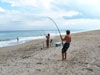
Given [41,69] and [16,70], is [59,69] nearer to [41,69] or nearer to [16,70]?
[41,69]

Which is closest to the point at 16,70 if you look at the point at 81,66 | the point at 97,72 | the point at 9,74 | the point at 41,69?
the point at 9,74

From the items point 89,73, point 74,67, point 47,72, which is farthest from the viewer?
point 74,67

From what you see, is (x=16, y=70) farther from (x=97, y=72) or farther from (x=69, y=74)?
(x=97, y=72)

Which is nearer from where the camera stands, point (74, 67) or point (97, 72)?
point (97, 72)

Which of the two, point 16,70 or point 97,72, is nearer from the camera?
point 97,72

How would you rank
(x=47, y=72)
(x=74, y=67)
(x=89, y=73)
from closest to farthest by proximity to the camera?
(x=89, y=73) → (x=47, y=72) → (x=74, y=67)

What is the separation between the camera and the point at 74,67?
17.6 feet

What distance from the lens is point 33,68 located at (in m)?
5.57

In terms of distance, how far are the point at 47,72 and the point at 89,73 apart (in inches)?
60.0

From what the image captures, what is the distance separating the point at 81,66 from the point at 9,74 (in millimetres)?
2876

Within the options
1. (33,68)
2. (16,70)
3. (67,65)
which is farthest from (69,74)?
(16,70)

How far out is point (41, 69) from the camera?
17.7 feet

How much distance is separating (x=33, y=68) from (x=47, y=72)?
810mm

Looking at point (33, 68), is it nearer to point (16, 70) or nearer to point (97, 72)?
point (16, 70)
